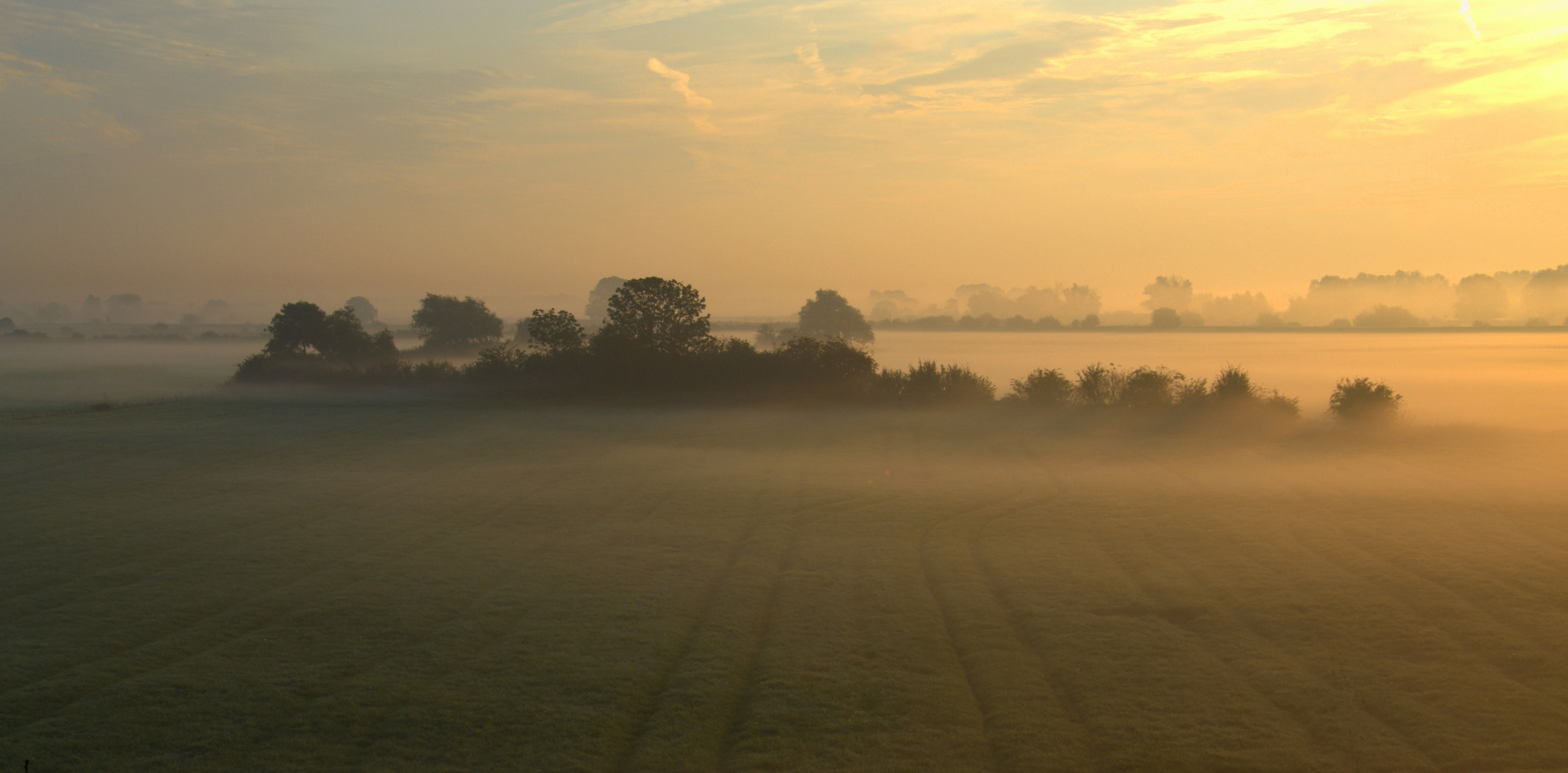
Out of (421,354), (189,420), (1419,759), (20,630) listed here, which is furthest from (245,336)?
(1419,759)

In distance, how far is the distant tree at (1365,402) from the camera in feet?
108

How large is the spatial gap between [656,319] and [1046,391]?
67.0 ft

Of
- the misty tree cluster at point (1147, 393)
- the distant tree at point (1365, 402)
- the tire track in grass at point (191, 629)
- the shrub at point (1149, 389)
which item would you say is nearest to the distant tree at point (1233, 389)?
the misty tree cluster at point (1147, 393)

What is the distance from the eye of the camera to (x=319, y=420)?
34469 mm

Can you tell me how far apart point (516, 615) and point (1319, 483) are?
1826 centimetres


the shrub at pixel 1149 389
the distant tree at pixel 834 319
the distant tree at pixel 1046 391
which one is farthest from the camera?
the distant tree at pixel 834 319

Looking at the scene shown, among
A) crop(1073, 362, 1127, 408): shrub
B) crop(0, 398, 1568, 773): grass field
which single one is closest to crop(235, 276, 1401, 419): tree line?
crop(1073, 362, 1127, 408): shrub

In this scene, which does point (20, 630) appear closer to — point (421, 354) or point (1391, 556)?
point (1391, 556)

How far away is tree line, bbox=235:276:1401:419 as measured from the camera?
119 feet

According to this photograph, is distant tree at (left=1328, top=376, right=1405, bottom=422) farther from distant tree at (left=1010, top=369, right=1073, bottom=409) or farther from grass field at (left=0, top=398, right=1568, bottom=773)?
grass field at (left=0, top=398, right=1568, bottom=773)

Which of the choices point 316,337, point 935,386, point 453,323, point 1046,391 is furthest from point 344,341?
point 1046,391

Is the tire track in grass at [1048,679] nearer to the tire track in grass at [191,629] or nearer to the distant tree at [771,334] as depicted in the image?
the tire track in grass at [191,629]

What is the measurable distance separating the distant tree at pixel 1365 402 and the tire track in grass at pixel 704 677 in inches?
1167

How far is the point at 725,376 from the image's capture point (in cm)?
4450
